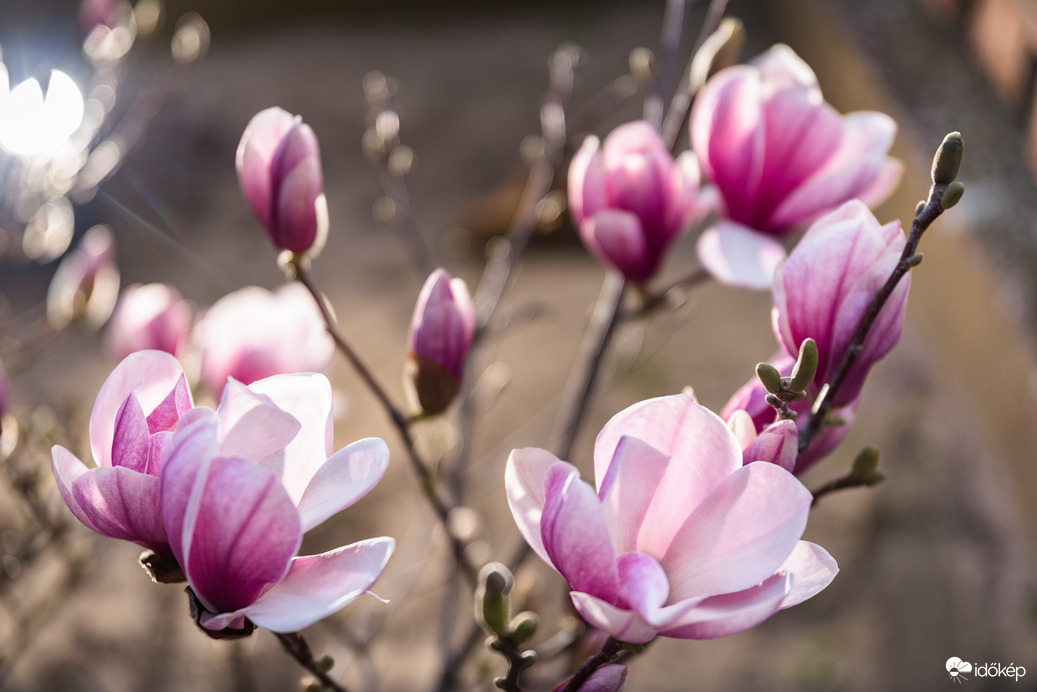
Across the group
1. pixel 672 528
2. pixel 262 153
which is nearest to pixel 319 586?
pixel 672 528

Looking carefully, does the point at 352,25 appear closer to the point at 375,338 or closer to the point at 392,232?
the point at 392,232

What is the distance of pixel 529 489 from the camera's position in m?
0.39

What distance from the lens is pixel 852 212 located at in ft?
1.40

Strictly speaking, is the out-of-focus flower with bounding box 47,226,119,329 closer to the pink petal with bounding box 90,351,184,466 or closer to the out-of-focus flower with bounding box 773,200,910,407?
the pink petal with bounding box 90,351,184,466

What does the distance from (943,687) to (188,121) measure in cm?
279

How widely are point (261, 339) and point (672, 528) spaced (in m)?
0.42

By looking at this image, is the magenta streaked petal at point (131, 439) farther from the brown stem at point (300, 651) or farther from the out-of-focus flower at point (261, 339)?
the out-of-focus flower at point (261, 339)

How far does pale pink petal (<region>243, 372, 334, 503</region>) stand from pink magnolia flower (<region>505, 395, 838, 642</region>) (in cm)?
9

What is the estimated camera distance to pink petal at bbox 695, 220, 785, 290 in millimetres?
547

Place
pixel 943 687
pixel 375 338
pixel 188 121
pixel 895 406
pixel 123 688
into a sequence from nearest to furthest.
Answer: pixel 943 687
pixel 123 688
pixel 895 406
pixel 375 338
pixel 188 121

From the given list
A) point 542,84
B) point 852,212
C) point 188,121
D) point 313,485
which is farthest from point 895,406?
point 188,121

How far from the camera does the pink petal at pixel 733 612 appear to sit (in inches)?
13.3

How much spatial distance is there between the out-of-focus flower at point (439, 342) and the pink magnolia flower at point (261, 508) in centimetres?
13

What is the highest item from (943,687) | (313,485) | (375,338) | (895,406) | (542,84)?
(313,485)
